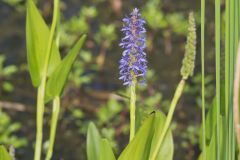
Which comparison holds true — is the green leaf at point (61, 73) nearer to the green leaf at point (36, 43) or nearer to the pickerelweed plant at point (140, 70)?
the green leaf at point (36, 43)

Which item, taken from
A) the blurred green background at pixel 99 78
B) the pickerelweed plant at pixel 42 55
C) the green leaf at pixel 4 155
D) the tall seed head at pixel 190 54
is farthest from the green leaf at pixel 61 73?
the blurred green background at pixel 99 78

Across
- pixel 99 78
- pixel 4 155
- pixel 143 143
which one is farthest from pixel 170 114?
pixel 99 78

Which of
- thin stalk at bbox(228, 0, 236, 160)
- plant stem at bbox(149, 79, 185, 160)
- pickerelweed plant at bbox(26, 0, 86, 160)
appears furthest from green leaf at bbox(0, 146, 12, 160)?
thin stalk at bbox(228, 0, 236, 160)

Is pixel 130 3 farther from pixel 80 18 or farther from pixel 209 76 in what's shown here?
pixel 209 76

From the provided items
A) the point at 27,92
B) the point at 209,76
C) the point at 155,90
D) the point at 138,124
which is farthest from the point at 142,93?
the point at 138,124

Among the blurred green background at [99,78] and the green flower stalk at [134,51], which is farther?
the blurred green background at [99,78]

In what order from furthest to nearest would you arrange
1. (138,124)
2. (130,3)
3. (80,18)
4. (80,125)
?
(130,3) < (80,18) < (80,125) < (138,124)

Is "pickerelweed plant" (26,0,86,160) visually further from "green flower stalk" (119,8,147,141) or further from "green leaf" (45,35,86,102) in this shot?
"green flower stalk" (119,8,147,141)
